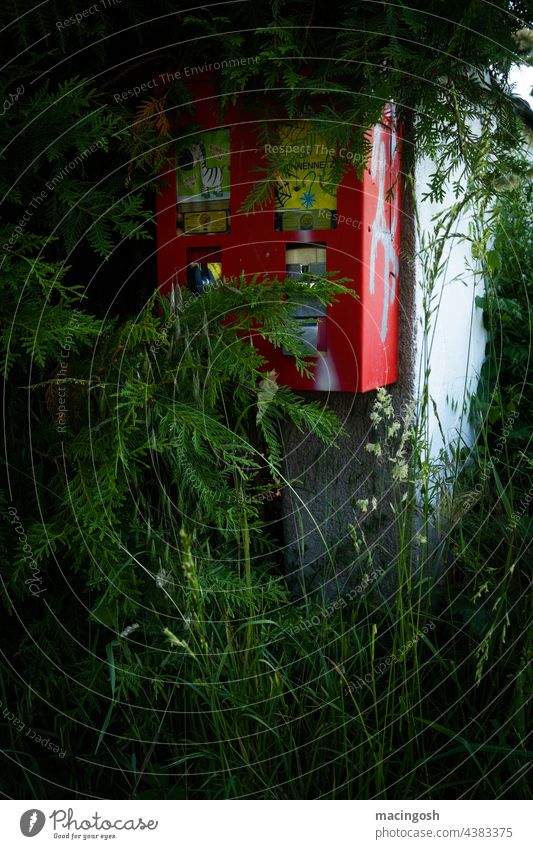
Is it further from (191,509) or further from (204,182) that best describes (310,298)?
(191,509)

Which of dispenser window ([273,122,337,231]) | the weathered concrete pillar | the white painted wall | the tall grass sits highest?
dispenser window ([273,122,337,231])

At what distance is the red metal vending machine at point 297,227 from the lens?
1.91 metres

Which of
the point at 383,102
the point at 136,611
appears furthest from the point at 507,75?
the point at 136,611

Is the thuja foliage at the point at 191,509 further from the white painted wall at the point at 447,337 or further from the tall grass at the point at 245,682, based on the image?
the white painted wall at the point at 447,337

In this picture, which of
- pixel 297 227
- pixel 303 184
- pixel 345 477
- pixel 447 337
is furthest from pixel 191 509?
pixel 447 337

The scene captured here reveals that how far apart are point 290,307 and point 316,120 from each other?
47cm

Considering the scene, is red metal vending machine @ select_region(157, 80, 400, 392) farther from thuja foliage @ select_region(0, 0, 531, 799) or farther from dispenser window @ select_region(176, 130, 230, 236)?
thuja foliage @ select_region(0, 0, 531, 799)

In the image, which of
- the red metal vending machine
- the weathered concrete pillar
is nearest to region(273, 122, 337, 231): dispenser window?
the red metal vending machine

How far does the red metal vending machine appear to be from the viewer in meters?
1.91

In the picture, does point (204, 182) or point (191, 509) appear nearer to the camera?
point (191, 509)

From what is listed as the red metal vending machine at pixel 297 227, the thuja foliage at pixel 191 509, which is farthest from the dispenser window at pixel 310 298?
the thuja foliage at pixel 191 509

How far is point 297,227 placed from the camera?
6.47 feet

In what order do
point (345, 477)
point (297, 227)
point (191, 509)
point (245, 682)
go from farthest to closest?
point (345, 477)
point (297, 227)
point (191, 509)
point (245, 682)
